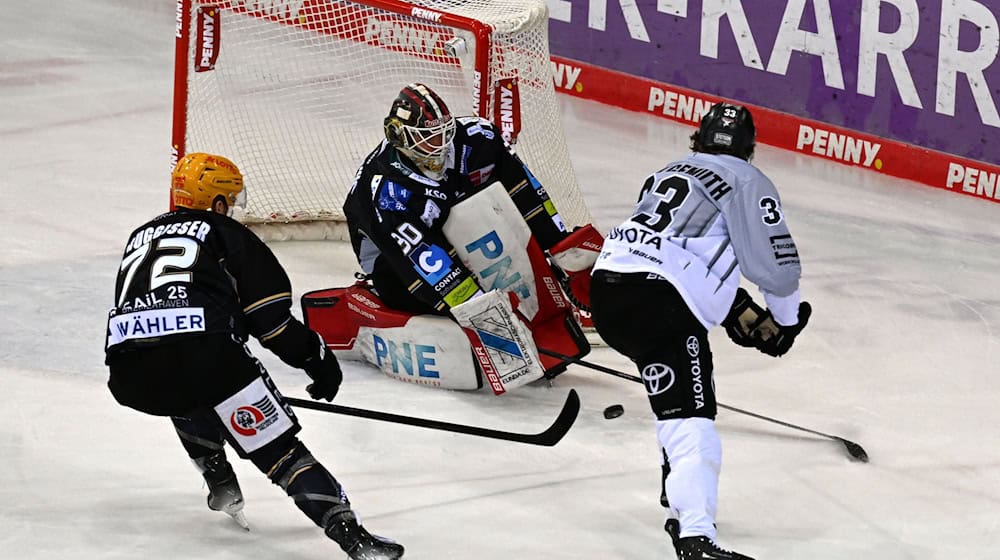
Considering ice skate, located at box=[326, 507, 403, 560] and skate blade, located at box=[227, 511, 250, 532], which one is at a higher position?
ice skate, located at box=[326, 507, 403, 560]

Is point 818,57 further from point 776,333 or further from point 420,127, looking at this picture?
point 776,333

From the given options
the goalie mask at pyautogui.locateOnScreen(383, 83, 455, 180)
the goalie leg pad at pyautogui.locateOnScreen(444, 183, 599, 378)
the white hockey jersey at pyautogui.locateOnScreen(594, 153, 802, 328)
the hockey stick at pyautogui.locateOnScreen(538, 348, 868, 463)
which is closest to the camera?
the white hockey jersey at pyautogui.locateOnScreen(594, 153, 802, 328)

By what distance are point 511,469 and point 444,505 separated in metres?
0.30

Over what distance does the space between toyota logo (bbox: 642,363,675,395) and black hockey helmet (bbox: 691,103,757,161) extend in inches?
20.8

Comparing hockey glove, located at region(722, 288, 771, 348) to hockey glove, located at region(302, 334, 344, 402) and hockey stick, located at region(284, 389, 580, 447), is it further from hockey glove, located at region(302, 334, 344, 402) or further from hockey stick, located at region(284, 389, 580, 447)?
hockey glove, located at region(302, 334, 344, 402)

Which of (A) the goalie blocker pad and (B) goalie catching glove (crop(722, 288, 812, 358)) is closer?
(B) goalie catching glove (crop(722, 288, 812, 358))

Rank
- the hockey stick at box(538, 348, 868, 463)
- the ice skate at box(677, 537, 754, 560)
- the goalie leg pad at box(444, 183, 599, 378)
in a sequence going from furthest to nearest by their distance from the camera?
1. the goalie leg pad at box(444, 183, 599, 378)
2. the hockey stick at box(538, 348, 868, 463)
3. the ice skate at box(677, 537, 754, 560)

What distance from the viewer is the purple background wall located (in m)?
6.86

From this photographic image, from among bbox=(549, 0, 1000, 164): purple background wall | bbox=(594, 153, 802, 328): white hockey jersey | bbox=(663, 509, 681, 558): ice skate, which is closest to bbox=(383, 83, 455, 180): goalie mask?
bbox=(594, 153, 802, 328): white hockey jersey

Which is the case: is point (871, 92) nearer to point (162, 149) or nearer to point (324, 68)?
point (324, 68)

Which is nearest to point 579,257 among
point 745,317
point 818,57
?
point 745,317

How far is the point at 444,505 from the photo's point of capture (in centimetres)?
402

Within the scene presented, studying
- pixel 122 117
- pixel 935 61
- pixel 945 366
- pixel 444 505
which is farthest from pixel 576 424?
pixel 122 117

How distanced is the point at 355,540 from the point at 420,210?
1464 mm
